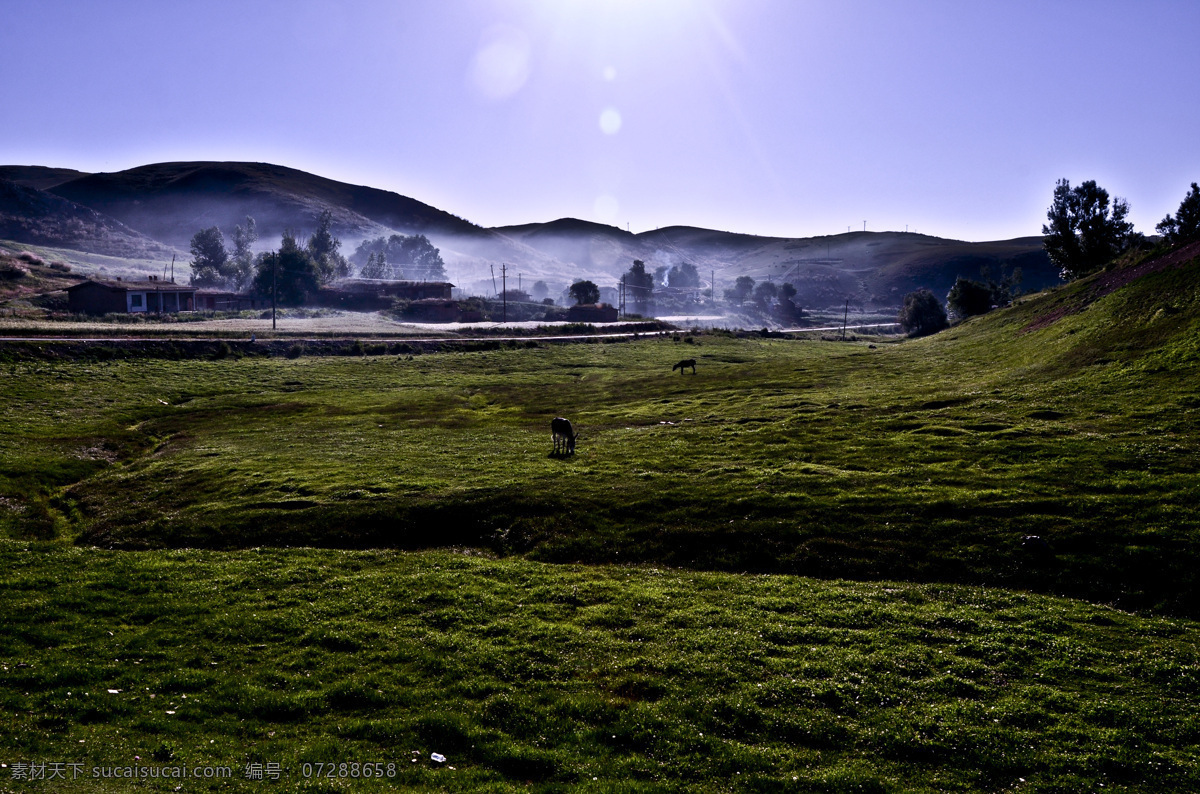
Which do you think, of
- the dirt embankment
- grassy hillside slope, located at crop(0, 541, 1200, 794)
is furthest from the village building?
grassy hillside slope, located at crop(0, 541, 1200, 794)

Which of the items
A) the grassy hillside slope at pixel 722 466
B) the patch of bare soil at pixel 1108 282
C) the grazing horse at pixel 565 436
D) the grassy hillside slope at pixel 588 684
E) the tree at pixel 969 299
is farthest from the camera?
the tree at pixel 969 299

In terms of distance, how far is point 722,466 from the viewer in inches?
1689

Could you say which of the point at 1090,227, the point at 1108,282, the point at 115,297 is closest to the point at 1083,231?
the point at 1090,227

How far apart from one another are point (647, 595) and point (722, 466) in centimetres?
1791

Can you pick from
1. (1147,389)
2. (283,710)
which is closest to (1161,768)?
(283,710)

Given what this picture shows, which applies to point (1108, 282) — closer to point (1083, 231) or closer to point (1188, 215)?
point (1083, 231)

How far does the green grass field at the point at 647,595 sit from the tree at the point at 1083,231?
89770 mm

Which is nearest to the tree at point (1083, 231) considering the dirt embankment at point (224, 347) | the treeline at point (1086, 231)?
the treeline at point (1086, 231)

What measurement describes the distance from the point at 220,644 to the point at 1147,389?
5638 centimetres

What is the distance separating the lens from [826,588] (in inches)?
1040

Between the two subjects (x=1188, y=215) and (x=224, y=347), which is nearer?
(x=224, y=347)

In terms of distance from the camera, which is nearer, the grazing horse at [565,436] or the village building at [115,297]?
the grazing horse at [565,436]

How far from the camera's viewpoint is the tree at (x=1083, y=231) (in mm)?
136000

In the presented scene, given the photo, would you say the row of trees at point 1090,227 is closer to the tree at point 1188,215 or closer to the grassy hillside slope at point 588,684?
the tree at point 1188,215
